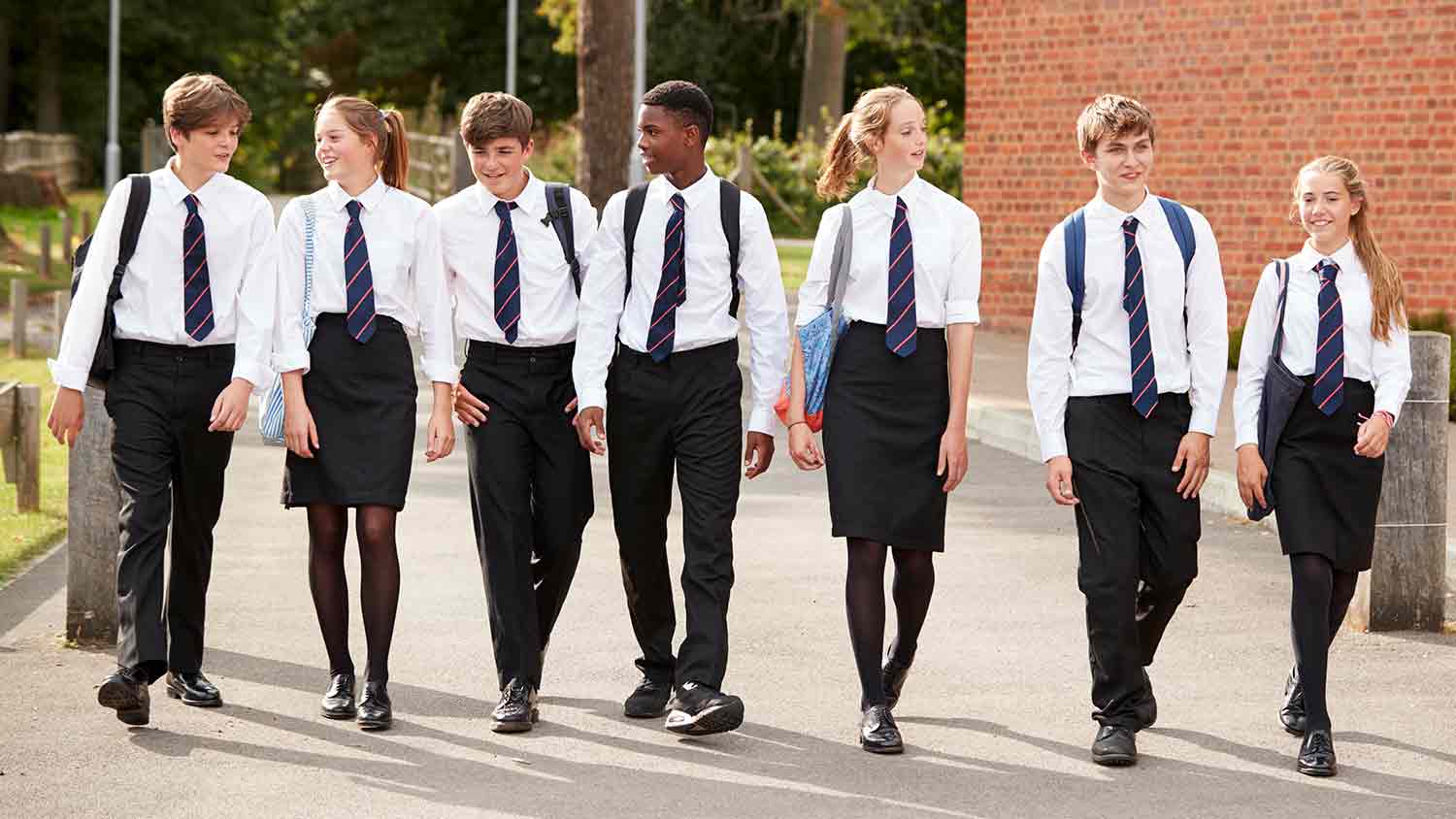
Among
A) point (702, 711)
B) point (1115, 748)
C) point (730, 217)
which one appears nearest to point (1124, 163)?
point (730, 217)

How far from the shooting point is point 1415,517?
7918mm

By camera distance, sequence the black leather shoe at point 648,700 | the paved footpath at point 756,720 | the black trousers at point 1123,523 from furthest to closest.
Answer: the black leather shoe at point 648,700
the black trousers at point 1123,523
the paved footpath at point 756,720

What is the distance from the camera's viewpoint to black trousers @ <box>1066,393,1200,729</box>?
19.9 feet

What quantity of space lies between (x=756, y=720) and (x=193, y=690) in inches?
67.5

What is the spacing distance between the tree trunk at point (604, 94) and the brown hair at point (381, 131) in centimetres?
1493

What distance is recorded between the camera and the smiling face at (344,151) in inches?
253

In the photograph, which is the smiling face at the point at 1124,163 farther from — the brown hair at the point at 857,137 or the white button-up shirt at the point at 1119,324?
the brown hair at the point at 857,137

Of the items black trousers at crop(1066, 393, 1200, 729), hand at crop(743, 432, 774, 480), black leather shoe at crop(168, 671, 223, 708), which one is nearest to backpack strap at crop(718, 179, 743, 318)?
hand at crop(743, 432, 774, 480)

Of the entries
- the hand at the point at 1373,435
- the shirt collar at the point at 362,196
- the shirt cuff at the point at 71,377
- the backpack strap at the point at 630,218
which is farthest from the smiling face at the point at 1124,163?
the shirt cuff at the point at 71,377

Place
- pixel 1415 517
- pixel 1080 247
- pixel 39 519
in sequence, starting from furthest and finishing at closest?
pixel 39 519
pixel 1415 517
pixel 1080 247

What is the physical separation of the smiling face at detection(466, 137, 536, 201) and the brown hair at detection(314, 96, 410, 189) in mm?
Result: 220

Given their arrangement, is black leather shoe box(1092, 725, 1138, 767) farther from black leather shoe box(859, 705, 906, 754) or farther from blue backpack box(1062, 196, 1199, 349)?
blue backpack box(1062, 196, 1199, 349)

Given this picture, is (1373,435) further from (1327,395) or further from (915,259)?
(915,259)

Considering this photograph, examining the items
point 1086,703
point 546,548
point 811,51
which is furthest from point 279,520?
point 811,51
